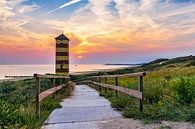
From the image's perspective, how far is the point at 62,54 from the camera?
83.4 feet

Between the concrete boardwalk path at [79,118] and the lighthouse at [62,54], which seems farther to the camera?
the lighthouse at [62,54]

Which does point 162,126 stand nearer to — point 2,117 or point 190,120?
point 190,120

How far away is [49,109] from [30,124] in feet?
8.90

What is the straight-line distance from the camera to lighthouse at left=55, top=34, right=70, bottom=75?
83.5ft

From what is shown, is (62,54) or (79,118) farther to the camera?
(62,54)

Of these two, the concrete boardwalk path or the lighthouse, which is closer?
the concrete boardwalk path

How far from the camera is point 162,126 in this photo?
6.52 m

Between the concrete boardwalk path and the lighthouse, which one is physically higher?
the lighthouse

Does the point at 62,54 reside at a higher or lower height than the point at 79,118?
higher

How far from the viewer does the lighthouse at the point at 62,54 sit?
83.5 ft

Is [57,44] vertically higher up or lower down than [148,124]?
higher up

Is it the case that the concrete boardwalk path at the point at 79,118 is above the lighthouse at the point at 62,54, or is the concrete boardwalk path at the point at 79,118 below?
below

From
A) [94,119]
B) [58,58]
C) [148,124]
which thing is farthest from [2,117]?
[58,58]

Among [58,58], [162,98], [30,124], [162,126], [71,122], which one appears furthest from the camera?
[58,58]
